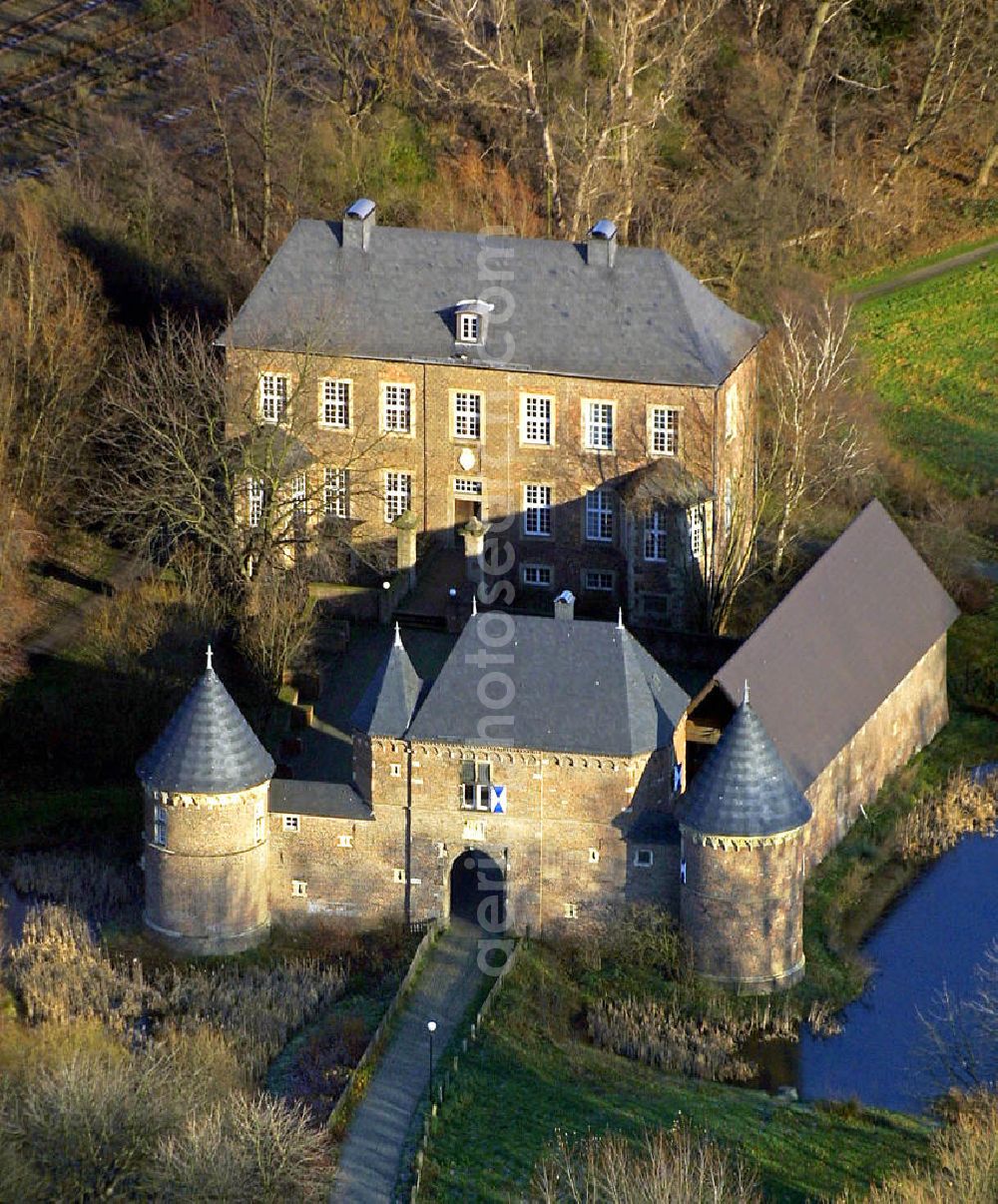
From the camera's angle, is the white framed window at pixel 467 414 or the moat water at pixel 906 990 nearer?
the moat water at pixel 906 990

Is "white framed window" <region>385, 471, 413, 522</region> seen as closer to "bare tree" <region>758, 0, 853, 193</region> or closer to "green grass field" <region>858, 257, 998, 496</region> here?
"green grass field" <region>858, 257, 998, 496</region>

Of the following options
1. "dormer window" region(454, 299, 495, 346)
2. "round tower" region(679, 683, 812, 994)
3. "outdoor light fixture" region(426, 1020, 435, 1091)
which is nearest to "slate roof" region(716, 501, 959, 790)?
"round tower" region(679, 683, 812, 994)

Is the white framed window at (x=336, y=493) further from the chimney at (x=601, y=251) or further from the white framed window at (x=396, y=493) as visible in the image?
the chimney at (x=601, y=251)

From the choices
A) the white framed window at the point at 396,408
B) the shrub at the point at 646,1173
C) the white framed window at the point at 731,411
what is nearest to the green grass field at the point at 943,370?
the white framed window at the point at 731,411

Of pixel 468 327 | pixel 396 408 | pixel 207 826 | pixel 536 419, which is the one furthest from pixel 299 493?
pixel 207 826

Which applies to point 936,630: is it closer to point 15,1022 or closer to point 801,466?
point 801,466

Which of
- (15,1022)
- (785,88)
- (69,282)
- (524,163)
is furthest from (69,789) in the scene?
(785,88)
